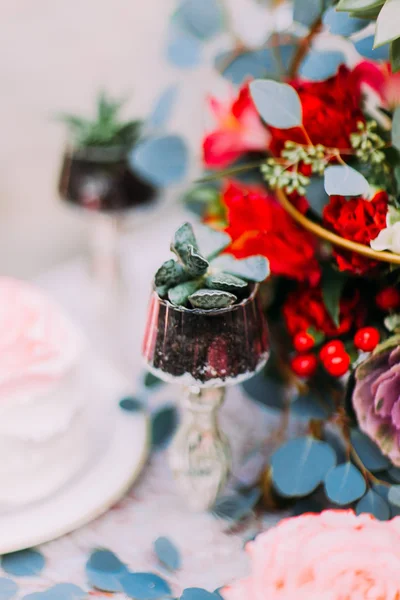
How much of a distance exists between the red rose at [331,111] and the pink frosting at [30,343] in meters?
0.23

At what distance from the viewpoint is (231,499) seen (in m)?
0.55

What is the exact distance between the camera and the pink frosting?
500 mm

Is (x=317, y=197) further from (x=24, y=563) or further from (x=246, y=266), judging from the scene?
(x=24, y=563)

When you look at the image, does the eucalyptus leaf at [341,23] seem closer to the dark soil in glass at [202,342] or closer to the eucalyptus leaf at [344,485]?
the dark soil in glass at [202,342]

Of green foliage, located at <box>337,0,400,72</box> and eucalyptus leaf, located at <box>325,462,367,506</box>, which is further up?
green foliage, located at <box>337,0,400,72</box>

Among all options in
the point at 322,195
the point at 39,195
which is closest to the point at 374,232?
the point at 322,195

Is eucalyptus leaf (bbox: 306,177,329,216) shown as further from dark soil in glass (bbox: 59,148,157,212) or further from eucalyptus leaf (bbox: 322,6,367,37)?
dark soil in glass (bbox: 59,148,157,212)

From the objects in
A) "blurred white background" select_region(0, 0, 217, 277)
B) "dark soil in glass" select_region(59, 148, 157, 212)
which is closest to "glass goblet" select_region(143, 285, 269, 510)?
"dark soil in glass" select_region(59, 148, 157, 212)

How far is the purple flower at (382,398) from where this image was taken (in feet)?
1.48

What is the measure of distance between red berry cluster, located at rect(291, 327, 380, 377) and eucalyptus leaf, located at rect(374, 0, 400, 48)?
0.65 ft

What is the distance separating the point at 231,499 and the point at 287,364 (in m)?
0.12

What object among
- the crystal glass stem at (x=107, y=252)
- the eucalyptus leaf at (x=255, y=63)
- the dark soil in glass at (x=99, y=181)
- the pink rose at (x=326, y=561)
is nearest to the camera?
the pink rose at (x=326, y=561)

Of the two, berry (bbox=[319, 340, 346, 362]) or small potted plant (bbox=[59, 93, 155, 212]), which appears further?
small potted plant (bbox=[59, 93, 155, 212])

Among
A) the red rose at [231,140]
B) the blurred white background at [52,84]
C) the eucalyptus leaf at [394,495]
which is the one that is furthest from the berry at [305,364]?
the blurred white background at [52,84]
